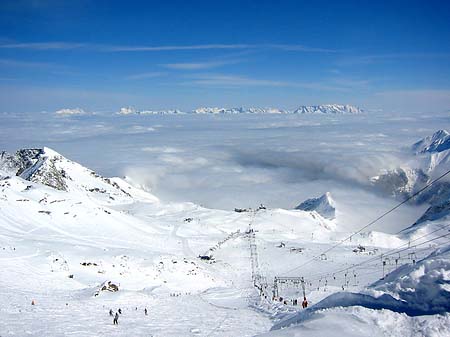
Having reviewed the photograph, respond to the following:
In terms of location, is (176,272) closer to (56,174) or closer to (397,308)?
(397,308)

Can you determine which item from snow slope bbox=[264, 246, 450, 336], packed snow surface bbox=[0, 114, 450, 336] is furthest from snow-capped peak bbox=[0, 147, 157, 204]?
snow slope bbox=[264, 246, 450, 336]

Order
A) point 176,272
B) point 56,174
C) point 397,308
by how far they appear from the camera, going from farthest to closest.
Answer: point 56,174, point 176,272, point 397,308

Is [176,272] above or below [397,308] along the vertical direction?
above

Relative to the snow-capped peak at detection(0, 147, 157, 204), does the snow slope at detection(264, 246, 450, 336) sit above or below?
below

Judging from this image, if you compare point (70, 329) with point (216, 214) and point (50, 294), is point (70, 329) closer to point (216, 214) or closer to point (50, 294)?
point (50, 294)

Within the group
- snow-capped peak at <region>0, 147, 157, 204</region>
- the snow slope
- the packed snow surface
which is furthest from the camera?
snow-capped peak at <region>0, 147, 157, 204</region>

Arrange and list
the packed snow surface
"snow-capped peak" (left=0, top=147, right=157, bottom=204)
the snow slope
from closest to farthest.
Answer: the snow slope < the packed snow surface < "snow-capped peak" (left=0, top=147, right=157, bottom=204)

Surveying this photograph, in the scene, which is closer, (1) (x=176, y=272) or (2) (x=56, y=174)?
(1) (x=176, y=272)

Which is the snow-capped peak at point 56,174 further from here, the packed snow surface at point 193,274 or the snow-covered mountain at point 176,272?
the snow-covered mountain at point 176,272

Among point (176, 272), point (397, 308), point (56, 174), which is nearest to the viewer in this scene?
point (397, 308)

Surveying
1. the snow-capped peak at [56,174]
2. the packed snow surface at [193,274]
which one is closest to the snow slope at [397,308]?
the packed snow surface at [193,274]

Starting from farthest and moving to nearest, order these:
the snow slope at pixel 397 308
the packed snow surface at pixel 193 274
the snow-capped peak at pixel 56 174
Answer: the snow-capped peak at pixel 56 174
the packed snow surface at pixel 193 274
the snow slope at pixel 397 308

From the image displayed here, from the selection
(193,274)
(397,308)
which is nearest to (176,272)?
(193,274)

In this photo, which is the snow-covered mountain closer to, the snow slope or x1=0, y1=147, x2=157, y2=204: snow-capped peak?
the snow slope
